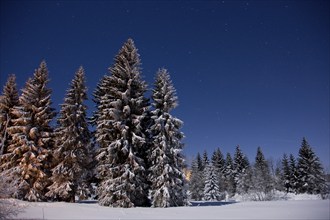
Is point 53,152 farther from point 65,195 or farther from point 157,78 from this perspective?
point 157,78

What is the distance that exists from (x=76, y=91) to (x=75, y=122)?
3.38m

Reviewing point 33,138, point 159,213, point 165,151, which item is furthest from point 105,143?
point 159,213

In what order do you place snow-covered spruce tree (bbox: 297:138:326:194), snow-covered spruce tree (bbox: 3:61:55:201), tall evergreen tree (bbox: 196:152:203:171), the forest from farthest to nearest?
tall evergreen tree (bbox: 196:152:203:171), snow-covered spruce tree (bbox: 297:138:326:194), snow-covered spruce tree (bbox: 3:61:55:201), the forest

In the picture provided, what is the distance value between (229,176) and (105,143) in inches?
2097

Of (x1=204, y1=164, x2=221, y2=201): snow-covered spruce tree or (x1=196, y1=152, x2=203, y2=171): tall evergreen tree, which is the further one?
(x1=196, y1=152, x2=203, y2=171): tall evergreen tree

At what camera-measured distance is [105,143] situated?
22609mm

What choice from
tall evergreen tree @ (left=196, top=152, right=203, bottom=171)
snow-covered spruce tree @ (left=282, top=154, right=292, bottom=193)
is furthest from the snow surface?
tall evergreen tree @ (left=196, top=152, right=203, bottom=171)

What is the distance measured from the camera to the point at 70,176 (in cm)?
2225

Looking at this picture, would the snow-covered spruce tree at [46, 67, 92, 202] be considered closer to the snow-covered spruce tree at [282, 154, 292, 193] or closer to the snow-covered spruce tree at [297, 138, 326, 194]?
the snow-covered spruce tree at [297, 138, 326, 194]

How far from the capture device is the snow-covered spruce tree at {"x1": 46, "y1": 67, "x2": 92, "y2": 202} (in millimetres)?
22188

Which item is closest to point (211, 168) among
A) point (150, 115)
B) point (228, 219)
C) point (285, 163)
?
point (285, 163)

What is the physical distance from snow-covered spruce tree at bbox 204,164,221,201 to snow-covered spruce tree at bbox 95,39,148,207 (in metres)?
34.9

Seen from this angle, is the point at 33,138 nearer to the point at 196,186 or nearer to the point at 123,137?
the point at 123,137

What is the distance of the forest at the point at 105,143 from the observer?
67.4 feet
